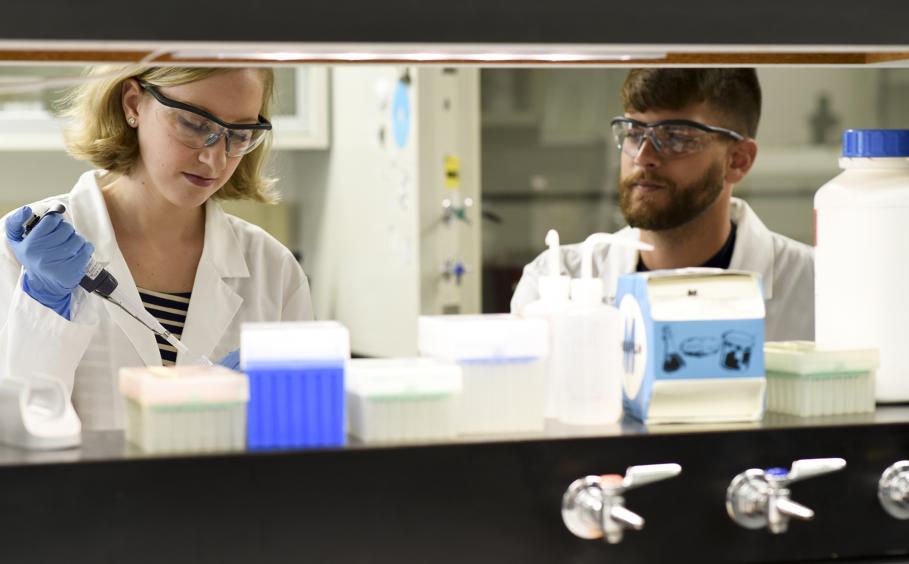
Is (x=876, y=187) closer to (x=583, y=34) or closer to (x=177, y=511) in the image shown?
(x=583, y=34)

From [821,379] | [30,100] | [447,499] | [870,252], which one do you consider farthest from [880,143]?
[30,100]

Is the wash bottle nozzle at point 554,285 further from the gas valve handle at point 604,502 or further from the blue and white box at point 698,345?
the gas valve handle at point 604,502

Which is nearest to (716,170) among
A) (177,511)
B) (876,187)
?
(876,187)

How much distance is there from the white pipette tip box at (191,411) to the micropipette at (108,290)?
495 millimetres

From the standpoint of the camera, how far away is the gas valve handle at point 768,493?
1109mm

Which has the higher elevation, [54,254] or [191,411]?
[54,254]

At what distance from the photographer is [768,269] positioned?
88.7 inches

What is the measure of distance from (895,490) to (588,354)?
13.4 inches

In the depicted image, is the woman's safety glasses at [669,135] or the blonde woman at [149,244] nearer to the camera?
the blonde woman at [149,244]

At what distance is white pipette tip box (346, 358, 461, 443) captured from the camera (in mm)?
1072

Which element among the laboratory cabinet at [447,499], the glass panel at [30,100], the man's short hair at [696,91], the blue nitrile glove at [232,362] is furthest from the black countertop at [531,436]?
the glass panel at [30,100]

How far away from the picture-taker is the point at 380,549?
1070 mm

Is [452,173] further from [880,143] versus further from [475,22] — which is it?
[475,22]

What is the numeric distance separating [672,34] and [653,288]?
24 centimetres
